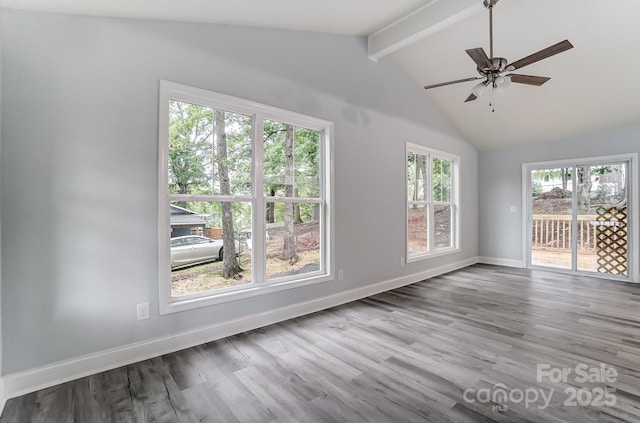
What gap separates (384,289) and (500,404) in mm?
2392

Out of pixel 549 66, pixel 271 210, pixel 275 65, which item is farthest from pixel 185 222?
pixel 549 66

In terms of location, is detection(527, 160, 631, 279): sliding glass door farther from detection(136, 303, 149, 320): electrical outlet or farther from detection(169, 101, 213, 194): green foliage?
detection(136, 303, 149, 320): electrical outlet

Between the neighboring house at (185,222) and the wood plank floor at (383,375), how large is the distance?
972 mm

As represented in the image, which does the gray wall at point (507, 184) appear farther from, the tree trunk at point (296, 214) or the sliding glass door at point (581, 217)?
the tree trunk at point (296, 214)

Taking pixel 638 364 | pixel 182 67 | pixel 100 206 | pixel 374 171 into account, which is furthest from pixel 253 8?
pixel 638 364

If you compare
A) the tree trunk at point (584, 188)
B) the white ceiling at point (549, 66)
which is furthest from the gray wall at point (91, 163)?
the tree trunk at point (584, 188)

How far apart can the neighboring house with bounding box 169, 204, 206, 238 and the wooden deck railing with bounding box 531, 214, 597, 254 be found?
5.97m

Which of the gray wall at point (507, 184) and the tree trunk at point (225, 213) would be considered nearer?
the tree trunk at point (225, 213)

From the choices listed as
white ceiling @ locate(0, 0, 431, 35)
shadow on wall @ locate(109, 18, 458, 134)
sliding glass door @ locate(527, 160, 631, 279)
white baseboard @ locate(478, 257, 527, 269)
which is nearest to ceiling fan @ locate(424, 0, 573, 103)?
white ceiling @ locate(0, 0, 431, 35)

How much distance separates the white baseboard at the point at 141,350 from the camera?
6.11ft

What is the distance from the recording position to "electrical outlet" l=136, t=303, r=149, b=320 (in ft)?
7.31

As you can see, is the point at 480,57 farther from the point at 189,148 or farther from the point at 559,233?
the point at 559,233

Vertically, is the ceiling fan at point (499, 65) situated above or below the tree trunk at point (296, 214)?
above

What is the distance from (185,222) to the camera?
2529 mm
